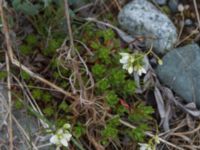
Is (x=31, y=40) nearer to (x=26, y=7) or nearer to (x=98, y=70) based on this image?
(x=26, y=7)

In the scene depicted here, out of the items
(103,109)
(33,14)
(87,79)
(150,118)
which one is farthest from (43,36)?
(150,118)

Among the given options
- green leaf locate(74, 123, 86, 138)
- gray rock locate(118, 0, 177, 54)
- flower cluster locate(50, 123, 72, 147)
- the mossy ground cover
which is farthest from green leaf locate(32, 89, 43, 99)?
gray rock locate(118, 0, 177, 54)

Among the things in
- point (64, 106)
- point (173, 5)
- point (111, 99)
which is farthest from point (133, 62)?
point (173, 5)

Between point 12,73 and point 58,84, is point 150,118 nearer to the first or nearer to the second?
point 58,84

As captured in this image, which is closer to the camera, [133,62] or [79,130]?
[133,62]

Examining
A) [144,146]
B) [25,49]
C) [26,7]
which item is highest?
[26,7]

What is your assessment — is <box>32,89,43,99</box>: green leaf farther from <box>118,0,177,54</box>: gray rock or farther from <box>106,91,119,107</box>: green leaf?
<box>118,0,177,54</box>: gray rock

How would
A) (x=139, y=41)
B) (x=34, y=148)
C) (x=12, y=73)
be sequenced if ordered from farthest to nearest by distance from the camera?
(x=139, y=41)
(x=12, y=73)
(x=34, y=148)
